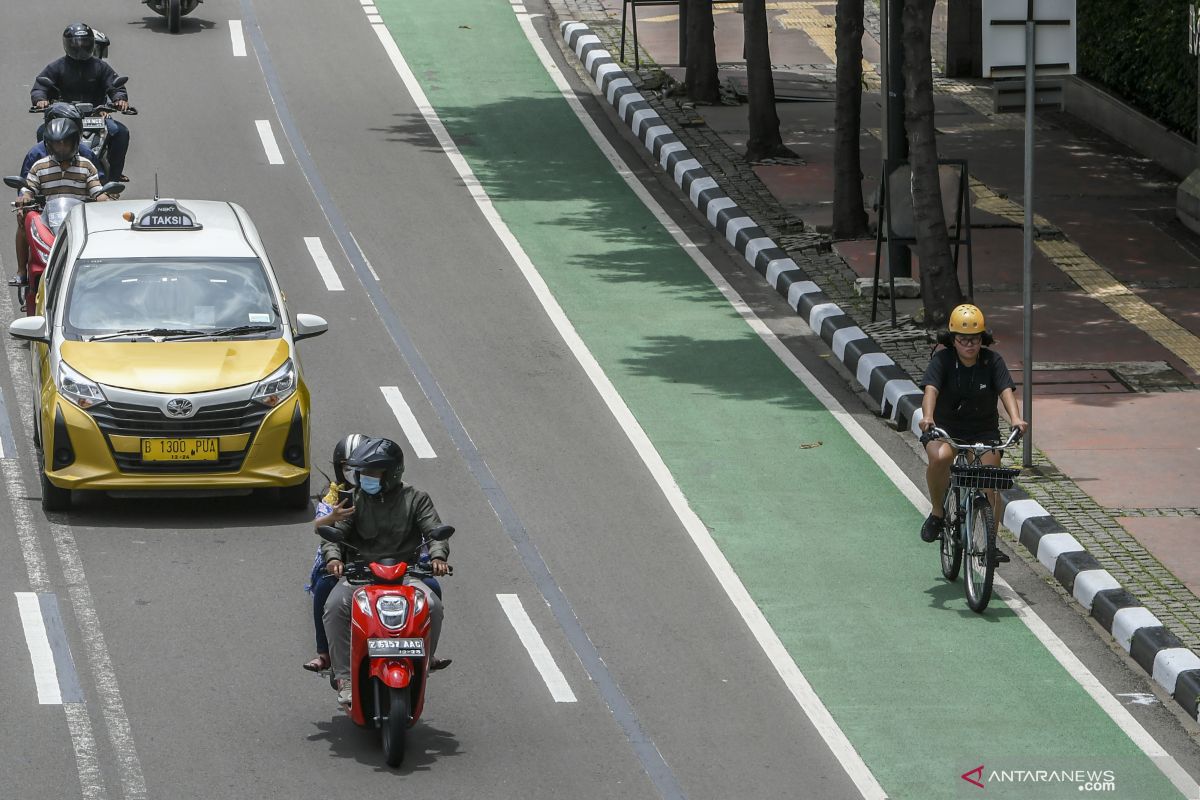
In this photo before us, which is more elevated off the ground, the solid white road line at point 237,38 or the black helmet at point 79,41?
the black helmet at point 79,41

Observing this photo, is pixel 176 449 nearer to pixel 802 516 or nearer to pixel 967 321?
pixel 802 516

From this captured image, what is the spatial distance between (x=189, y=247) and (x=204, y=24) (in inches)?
668

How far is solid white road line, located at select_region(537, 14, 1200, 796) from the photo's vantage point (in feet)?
37.1

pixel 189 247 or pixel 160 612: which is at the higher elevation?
pixel 189 247

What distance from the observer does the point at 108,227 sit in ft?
51.7

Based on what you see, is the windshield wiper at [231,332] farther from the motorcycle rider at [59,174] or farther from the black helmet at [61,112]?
the black helmet at [61,112]

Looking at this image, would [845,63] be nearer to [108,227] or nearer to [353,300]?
[353,300]

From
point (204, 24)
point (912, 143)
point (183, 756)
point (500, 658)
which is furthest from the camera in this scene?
point (204, 24)

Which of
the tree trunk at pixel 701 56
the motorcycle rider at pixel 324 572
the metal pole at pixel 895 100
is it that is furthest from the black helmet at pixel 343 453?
the tree trunk at pixel 701 56

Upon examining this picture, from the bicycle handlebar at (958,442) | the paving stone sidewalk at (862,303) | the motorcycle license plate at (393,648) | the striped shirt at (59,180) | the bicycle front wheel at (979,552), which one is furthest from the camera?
the striped shirt at (59,180)

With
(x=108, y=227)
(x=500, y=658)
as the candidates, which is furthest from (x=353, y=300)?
(x=500, y=658)

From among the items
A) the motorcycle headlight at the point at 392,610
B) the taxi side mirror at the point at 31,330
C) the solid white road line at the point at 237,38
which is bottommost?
the motorcycle headlight at the point at 392,610

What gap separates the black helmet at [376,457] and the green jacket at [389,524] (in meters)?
0.10

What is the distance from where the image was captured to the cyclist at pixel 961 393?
13375 millimetres
